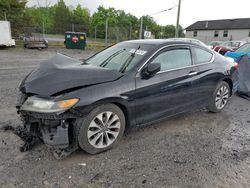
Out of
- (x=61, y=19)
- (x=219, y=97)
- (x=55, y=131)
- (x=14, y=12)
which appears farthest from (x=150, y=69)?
(x=61, y=19)

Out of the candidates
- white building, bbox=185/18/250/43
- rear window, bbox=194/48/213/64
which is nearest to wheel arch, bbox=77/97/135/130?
rear window, bbox=194/48/213/64

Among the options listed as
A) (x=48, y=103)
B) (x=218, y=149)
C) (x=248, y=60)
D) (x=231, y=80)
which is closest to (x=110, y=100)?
(x=48, y=103)

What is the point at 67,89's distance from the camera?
2434 millimetres

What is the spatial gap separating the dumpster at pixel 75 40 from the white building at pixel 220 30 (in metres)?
27.9

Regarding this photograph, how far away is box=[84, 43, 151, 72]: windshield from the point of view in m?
3.08

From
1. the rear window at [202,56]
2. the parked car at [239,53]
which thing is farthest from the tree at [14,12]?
the rear window at [202,56]

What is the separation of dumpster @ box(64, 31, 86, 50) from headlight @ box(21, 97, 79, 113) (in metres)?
16.4

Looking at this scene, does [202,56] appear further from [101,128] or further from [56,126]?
[56,126]

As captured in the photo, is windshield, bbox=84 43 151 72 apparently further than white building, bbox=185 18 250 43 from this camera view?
No

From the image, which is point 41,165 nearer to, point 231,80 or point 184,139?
point 184,139

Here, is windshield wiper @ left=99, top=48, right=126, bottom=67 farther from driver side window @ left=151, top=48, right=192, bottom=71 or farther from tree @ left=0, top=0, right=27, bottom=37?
tree @ left=0, top=0, right=27, bottom=37

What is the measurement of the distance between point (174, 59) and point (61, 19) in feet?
139

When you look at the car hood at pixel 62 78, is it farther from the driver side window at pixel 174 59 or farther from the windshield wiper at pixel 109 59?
the driver side window at pixel 174 59

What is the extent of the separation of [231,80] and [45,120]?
390 cm
